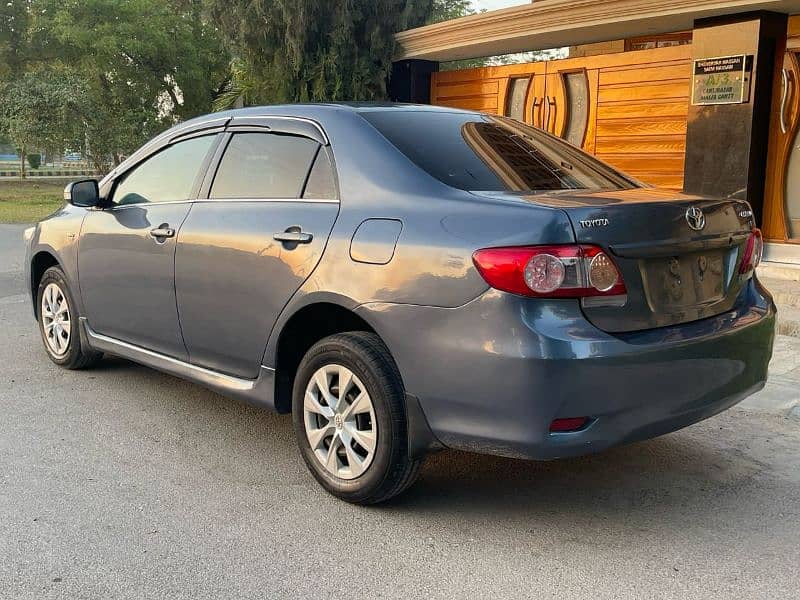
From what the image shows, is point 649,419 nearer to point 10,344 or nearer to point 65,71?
point 10,344

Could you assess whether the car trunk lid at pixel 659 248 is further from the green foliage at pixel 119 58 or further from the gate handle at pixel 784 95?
the green foliage at pixel 119 58

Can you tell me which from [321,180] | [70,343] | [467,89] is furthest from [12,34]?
[321,180]

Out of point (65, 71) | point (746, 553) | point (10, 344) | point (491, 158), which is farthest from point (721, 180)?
point (65, 71)

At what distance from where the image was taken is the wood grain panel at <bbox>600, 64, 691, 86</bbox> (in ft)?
29.5

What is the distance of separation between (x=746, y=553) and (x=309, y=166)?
7.89ft

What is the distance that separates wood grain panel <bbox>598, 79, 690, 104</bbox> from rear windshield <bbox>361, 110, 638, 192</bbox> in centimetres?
535

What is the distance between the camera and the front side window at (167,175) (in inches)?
176

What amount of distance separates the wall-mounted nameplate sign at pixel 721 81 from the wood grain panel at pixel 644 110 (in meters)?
0.41

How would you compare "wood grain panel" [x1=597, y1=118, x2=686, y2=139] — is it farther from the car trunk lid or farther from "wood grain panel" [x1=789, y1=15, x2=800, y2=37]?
the car trunk lid

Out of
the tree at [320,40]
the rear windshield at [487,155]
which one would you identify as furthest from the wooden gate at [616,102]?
the rear windshield at [487,155]

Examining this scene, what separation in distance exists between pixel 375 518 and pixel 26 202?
24.3m

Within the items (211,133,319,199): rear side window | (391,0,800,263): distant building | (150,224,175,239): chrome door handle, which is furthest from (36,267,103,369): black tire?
(391,0,800,263): distant building

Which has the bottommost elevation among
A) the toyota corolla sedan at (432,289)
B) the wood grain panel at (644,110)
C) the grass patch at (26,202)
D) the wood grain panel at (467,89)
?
the grass patch at (26,202)

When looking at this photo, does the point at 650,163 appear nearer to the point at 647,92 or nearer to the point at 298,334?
the point at 647,92
